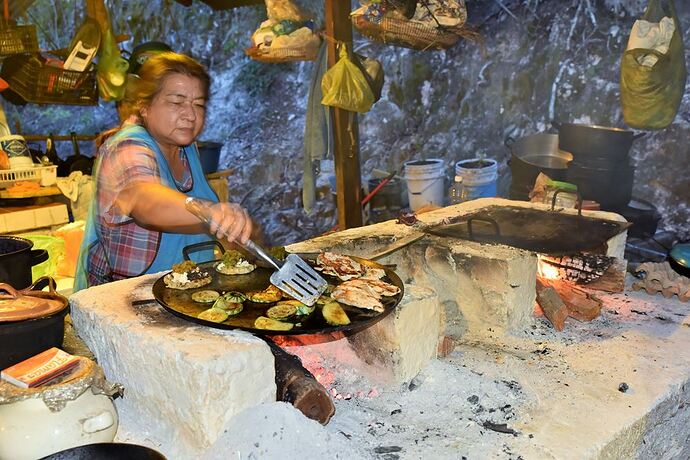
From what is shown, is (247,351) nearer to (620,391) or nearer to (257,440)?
(257,440)

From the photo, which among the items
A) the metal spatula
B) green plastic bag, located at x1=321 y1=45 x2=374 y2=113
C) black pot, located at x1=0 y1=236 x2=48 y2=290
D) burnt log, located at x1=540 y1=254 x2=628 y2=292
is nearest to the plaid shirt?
black pot, located at x1=0 y1=236 x2=48 y2=290

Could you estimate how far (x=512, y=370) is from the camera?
266 cm

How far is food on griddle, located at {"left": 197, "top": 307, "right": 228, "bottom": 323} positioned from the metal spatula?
238 mm

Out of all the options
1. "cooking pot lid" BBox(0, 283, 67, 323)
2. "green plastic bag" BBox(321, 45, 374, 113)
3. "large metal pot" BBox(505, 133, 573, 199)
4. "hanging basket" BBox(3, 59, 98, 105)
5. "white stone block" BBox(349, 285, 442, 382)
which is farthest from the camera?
"hanging basket" BBox(3, 59, 98, 105)

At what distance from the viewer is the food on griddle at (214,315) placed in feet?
6.91

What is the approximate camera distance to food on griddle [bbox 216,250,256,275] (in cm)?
273

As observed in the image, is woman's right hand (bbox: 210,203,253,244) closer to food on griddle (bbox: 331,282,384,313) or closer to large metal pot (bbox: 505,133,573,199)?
food on griddle (bbox: 331,282,384,313)

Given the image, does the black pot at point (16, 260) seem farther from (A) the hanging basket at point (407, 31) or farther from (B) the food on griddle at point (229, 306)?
(A) the hanging basket at point (407, 31)

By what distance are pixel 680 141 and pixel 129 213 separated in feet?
17.3

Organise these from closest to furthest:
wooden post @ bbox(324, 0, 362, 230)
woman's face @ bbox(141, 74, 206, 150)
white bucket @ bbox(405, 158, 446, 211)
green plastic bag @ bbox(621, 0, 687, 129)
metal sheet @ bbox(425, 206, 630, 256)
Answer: woman's face @ bbox(141, 74, 206, 150) < metal sheet @ bbox(425, 206, 630, 256) < green plastic bag @ bbox(621, 0, 687, 129) < wooden post @ bbox(324, 0, 362, 230) < white bucket @ bbox(405, 158, 446, 211)

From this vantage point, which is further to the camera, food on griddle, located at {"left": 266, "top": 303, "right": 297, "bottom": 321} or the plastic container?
the plastic container

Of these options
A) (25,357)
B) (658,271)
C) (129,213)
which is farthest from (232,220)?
(658,271)

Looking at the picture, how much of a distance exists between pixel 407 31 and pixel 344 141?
4.13 ft

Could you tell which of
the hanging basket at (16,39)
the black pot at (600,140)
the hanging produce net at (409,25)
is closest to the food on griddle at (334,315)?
the hanging produce net at (409,25)
